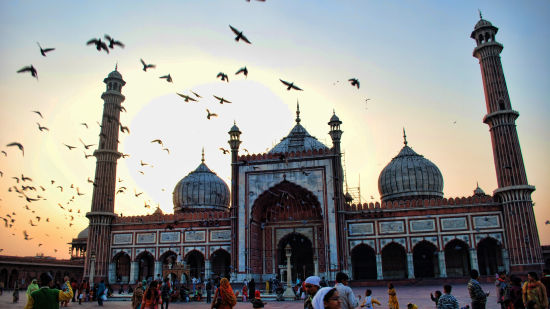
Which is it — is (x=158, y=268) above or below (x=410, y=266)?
above

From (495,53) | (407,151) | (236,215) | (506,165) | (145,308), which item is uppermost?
(495,53)

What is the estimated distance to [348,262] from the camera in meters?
24.3

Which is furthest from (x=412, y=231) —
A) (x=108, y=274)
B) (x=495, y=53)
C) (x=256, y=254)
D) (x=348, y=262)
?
(x=108, y=274)

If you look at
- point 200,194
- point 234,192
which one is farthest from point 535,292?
point 200,194

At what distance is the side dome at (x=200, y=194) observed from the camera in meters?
34.6

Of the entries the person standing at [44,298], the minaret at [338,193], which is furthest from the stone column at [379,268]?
the person standing at [44,298]

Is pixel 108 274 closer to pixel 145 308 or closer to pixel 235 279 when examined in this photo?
pixel 235 279

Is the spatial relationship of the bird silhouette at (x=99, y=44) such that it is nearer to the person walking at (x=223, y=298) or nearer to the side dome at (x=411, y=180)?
the person walking at (x=223, y=298)

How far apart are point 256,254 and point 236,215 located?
266 centimetres

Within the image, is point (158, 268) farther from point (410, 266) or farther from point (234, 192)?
point (410, 266)

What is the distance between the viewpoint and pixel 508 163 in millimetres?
23578

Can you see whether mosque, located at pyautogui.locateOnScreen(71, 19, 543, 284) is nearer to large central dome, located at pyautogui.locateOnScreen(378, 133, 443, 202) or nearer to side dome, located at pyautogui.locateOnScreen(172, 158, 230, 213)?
large central dome, located at pyautogui.locateOnScreen(378, 133, 443, 202)

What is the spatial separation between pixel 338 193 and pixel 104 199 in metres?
15.5

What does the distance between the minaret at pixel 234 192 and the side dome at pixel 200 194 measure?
802 centimetres
